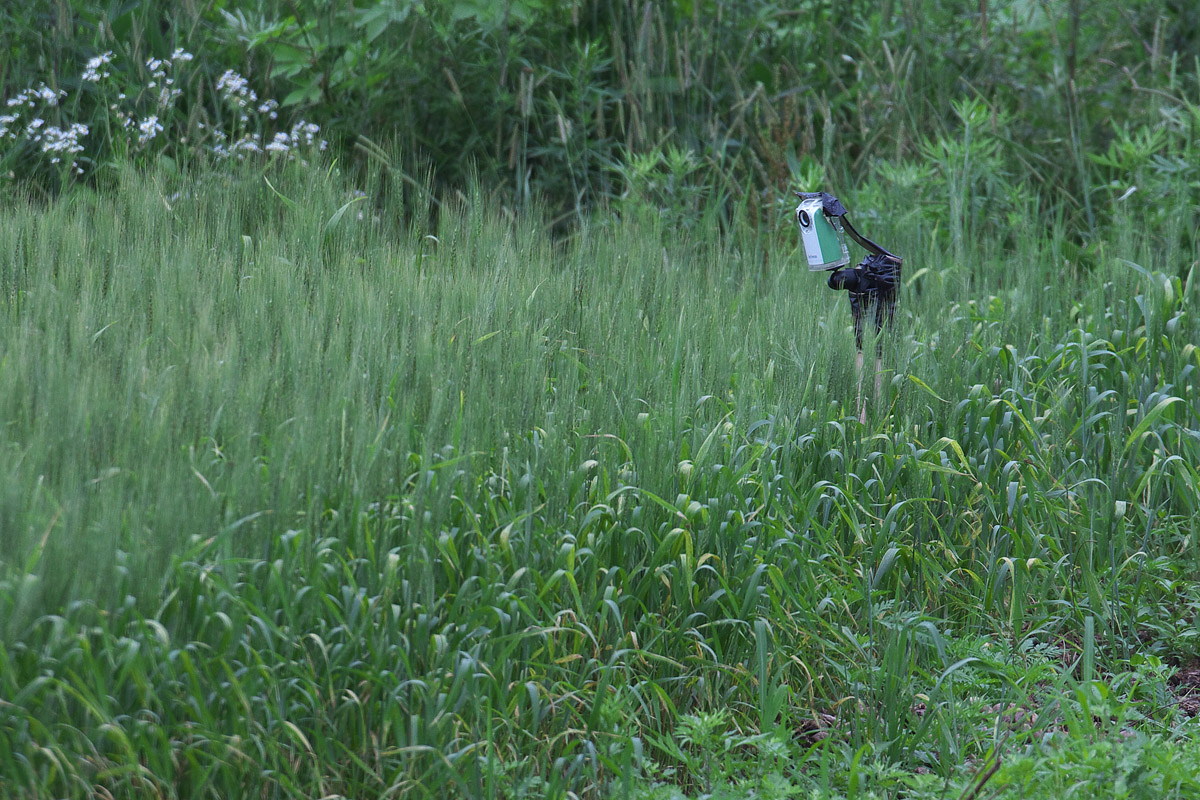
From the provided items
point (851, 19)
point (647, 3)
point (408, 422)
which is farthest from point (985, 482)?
point (851, 19)

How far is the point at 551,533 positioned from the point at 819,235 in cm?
123

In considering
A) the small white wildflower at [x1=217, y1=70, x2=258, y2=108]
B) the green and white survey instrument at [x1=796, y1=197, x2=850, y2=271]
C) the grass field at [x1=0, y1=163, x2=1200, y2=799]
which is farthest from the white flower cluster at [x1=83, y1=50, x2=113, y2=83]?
the green and white survey instrument at [x1=796, y1=197, x2=850, y2=271]

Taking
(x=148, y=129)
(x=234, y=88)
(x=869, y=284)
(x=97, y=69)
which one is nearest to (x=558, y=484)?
(x=869, y=284)

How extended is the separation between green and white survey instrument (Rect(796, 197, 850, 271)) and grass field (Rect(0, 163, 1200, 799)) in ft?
0.59

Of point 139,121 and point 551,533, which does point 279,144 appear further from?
point 551,533

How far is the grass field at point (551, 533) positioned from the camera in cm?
174

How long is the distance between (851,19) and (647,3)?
1.36m

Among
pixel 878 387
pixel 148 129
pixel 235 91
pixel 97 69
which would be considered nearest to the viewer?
pixel 878 387

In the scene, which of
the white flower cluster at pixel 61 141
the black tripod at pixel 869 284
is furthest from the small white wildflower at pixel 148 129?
the black tripod at pixel 869 284

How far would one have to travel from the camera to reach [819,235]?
2.93m

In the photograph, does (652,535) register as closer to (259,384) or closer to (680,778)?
(680,778)

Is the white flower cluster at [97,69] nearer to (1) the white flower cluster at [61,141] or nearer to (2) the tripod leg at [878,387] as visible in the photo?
(1) the white flower cluster at [61,141]

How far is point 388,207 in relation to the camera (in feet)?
12.6

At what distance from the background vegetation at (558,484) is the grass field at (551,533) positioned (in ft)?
0.04
